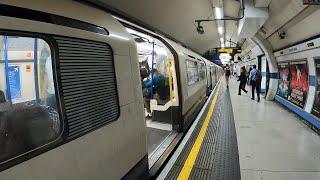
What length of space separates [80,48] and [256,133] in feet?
18.0

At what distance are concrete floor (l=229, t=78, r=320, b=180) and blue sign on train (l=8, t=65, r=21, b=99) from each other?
3.36 m

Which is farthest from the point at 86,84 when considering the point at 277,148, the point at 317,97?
the point at 317,97

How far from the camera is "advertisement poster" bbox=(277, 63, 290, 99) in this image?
10.9 meters

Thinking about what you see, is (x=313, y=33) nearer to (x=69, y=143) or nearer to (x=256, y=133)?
(x=256, y=133)

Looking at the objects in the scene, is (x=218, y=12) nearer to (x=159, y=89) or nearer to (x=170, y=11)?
(x=170, y=11)

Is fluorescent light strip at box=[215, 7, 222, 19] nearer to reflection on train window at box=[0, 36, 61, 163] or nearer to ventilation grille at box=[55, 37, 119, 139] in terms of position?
ventilation grille at box=[55, 37, 119, 139]

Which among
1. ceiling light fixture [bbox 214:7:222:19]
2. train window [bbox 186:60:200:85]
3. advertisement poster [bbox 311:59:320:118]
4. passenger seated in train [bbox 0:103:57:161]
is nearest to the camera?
passenger seated in train [bbox 0:103:57:161]

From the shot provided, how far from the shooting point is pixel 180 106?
6379mm

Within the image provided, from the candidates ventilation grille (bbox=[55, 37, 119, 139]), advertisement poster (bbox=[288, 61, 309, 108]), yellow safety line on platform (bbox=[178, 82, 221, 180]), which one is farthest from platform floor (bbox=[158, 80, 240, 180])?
advertisement poster (bbox=[288, 61, 309, 108])

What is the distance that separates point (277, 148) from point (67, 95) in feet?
15.3

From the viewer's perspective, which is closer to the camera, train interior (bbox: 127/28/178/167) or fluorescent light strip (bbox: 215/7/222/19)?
train interior (bbox: 127/28/178/167)

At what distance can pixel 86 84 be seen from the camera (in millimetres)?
2387

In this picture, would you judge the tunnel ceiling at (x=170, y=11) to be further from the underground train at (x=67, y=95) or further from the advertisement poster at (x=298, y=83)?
the advertisement poster at (x=298, y=83)

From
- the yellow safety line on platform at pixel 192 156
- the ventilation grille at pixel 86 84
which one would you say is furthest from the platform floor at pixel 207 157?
the ventilation grille at pixel 86 84
